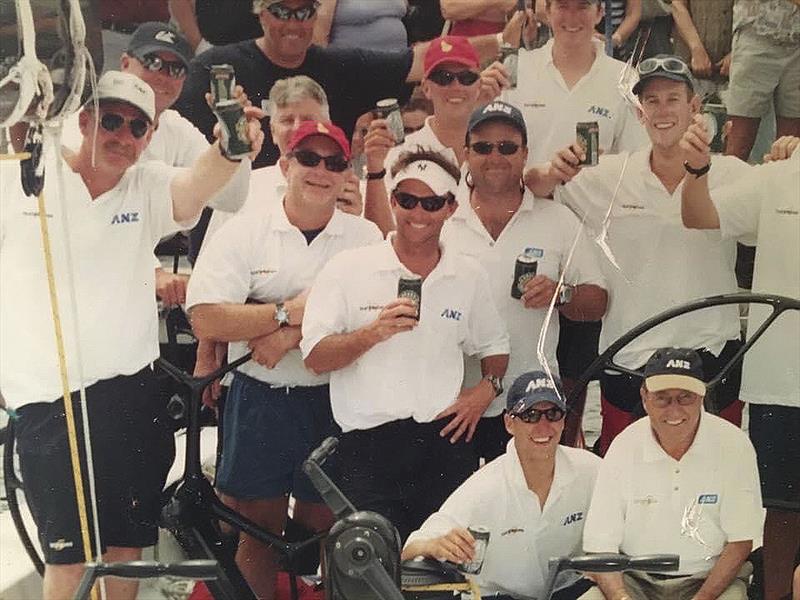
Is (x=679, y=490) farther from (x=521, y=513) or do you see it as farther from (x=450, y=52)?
(x=450, y=52)

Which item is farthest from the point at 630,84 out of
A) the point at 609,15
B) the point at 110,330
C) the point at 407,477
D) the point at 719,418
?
the point at 110,330

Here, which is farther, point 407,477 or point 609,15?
point 407,477

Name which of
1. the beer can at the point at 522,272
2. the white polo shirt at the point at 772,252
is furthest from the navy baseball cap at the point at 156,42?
the white polo shirt at the point at 772,252

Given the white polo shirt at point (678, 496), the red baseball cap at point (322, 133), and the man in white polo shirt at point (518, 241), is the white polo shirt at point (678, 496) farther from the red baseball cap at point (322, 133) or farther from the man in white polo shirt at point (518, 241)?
the red baseball cap at point (322, 133)

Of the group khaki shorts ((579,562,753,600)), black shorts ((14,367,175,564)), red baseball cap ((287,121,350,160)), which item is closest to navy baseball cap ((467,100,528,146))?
red baseball cap ((287,121,350,160))

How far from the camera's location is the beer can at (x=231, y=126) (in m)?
2.14

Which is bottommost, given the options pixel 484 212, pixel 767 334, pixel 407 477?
pixel 407 477

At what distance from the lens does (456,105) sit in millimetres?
2162

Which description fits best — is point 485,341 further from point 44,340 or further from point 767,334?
point 44,340

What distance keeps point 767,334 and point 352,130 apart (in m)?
1.08

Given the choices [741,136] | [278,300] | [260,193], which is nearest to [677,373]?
A: [741,136]

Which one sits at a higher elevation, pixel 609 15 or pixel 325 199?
pixel 609 15

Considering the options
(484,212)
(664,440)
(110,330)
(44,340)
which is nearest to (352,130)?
(484,212)

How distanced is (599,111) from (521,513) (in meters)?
0.96
